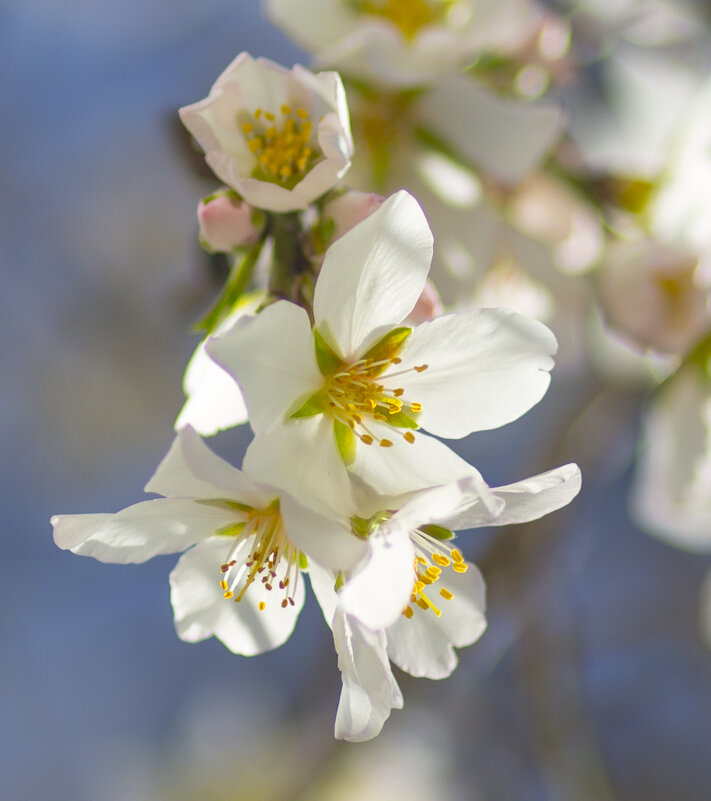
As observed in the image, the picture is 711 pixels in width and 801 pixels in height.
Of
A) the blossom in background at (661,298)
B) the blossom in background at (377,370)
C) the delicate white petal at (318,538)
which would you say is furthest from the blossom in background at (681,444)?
the delicate white petal at (318,538)

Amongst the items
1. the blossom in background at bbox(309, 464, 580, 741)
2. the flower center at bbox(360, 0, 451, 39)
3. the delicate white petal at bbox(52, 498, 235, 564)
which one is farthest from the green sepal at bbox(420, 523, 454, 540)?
the flower center at bbox(360, 0, 451, 39)

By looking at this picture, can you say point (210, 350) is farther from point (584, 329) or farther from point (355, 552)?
point (584, 329)

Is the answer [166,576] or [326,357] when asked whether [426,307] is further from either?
[166,576]

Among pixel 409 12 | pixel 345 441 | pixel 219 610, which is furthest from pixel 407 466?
pixel 409 12

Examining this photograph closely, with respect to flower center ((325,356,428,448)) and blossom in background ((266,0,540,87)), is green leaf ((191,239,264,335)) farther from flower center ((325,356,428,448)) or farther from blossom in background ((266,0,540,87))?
blossom in background ((266,0,540,87))

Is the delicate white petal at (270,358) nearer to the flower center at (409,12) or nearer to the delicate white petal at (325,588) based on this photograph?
the delicate white petal at (325,588)

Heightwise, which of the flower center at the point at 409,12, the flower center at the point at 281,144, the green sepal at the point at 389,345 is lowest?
the green sepal at the point at 389,345
